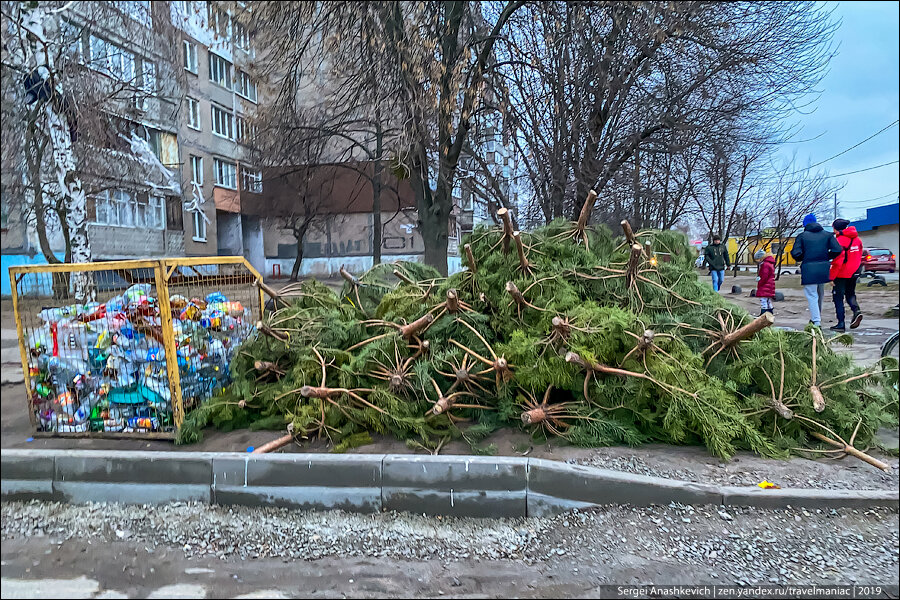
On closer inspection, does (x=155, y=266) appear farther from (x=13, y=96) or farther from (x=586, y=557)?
(x=13, y=96)

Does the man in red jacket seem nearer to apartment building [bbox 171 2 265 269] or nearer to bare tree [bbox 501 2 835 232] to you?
bare tree [bbox 501 2 835 232]

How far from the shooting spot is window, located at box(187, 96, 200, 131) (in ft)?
82.1

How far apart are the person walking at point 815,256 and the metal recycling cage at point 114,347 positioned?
7726 mm

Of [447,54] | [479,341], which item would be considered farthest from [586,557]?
[447,54]

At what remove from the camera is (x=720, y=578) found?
2.67 m

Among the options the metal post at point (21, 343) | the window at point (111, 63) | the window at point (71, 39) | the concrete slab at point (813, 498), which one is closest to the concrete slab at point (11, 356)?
the metal post at point (21, 343)

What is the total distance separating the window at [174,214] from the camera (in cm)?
2348

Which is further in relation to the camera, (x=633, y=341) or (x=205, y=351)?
(x=205, y=351)

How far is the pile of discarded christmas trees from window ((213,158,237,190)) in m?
25.5

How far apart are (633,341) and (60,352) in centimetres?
458

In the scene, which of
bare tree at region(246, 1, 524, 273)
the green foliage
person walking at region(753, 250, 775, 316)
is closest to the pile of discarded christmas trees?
the green foliage

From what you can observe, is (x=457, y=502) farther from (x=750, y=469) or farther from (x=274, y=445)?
(x=750, y=469)

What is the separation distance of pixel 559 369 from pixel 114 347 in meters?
3.54

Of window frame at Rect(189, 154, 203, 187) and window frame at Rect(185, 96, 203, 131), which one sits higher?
window frame at Rect(185, 96, 203, 131)
